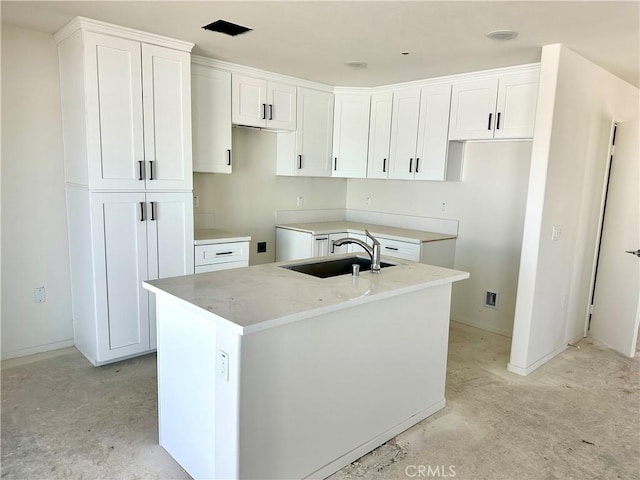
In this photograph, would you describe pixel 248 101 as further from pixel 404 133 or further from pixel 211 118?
pixel 404 133

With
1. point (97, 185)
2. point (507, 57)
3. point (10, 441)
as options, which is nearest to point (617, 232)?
point (507, 57)

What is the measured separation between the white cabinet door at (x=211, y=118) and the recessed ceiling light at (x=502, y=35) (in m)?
2.08

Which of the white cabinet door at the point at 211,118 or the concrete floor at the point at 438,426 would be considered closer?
the concrete floor at the point at 438,426

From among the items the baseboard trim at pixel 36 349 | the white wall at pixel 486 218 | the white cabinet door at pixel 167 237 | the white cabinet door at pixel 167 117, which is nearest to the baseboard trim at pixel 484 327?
the white wall at pixel 486 218

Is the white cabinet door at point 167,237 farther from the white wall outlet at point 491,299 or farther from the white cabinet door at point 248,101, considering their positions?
the white wall outlet at point 491,299

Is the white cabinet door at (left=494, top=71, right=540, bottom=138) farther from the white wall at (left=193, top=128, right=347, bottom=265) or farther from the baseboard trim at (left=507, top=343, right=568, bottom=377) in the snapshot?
the white wall at (left=193, top=128, right=347, bottom=265)

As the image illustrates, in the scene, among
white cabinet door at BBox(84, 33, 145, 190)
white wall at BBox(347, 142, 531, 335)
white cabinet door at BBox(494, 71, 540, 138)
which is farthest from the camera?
white wall at BBox(347, 142, 531, 335)

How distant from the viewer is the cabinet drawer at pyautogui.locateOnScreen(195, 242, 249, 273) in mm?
3559

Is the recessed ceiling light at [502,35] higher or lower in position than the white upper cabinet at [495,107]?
higher

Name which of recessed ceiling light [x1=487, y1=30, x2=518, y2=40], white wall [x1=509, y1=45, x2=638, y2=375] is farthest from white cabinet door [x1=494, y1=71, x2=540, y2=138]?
recessed ceiling light [x1=487, y1=30, x2=518, y2=40]

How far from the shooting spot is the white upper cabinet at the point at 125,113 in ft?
9.54

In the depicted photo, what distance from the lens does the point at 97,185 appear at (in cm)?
297

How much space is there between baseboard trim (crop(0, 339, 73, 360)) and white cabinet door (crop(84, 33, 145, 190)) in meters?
1.36

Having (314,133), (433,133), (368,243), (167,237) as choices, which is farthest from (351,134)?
(167,237)
